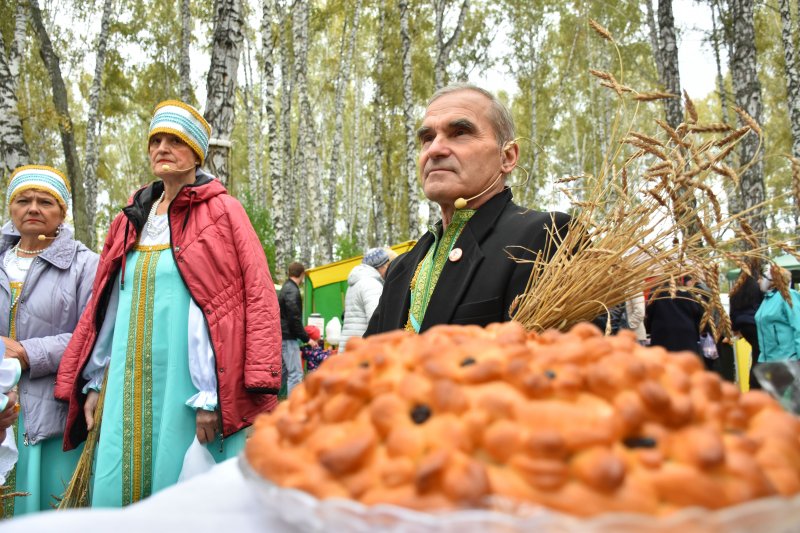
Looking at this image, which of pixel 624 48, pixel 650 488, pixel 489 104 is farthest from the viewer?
pixel 624 48

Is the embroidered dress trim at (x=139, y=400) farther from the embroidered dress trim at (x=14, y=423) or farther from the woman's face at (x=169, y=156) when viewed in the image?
the embroidered dress trim at (x=14, y=423)

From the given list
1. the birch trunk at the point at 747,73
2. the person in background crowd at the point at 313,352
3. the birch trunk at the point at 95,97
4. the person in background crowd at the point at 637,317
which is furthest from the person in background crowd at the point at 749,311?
the birch trunk at the point at 95,97

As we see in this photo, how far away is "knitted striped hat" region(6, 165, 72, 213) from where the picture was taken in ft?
10.0

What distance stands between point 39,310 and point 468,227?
2493mm

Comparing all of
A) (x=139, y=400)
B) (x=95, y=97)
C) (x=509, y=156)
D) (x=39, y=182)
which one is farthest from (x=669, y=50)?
(x=95, y=97)

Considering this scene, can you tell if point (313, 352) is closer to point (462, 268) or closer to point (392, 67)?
point (462, 268)

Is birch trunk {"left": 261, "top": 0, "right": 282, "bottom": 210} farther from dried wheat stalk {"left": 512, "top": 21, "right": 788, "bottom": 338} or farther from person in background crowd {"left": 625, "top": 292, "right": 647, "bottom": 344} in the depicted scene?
dried wheat stalk {"left": 512, "top": 21, "right": 788, "bottom": 338}

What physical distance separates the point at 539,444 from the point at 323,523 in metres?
0.21

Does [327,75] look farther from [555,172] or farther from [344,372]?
[344,372]

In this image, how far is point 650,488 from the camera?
49 cm

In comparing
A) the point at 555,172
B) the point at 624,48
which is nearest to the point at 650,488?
the point at 624,48

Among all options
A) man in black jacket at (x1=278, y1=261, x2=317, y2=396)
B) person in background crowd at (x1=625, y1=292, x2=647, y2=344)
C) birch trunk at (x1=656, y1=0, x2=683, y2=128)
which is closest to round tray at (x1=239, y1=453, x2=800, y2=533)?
person in background crowd at (x1=625, y1=292, x2=647, y2=344)

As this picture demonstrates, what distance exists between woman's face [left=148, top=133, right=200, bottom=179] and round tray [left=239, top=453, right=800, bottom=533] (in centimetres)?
249

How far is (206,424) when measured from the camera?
2416mm
